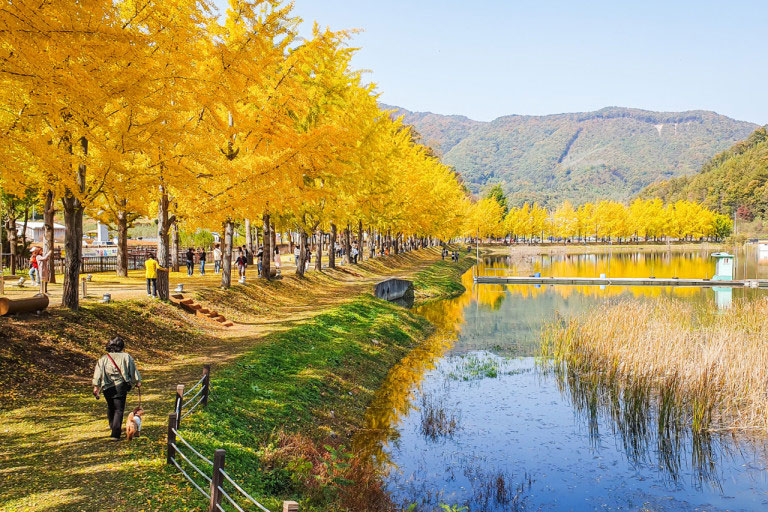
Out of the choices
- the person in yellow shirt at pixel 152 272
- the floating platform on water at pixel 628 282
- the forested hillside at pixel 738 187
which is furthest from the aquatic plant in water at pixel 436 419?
the forested hillside at pixel 738 187

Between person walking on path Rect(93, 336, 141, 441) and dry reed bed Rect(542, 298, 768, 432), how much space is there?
13431 millimetres

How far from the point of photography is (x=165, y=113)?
13547mm

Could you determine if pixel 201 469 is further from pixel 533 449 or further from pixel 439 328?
pixel 439 328

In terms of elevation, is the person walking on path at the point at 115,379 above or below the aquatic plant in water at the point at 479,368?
above

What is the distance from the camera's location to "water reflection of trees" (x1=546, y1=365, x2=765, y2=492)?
511 inches

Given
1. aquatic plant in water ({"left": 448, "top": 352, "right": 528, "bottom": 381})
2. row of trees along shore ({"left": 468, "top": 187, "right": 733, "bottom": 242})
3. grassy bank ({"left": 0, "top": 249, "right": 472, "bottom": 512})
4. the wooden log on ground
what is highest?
row of trees along shore ({"left": 468, "top": 187, "right": 733, "bottom": 242})

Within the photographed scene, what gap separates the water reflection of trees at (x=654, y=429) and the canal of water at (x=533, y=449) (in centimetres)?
4

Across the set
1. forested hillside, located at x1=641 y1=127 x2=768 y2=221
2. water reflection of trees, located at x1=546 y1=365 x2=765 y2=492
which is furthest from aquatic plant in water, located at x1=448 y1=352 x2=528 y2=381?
forested hillside, located at x1=641 y1=127 x2=768 y2=221

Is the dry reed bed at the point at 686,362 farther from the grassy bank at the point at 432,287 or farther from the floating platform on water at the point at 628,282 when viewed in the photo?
the floating platform on water at the point at 628,282

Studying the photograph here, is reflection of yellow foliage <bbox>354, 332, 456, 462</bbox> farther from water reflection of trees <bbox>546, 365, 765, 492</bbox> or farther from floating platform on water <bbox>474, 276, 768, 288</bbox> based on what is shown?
floating platform on water <bbox>474, 276, 768, 288</bbox>

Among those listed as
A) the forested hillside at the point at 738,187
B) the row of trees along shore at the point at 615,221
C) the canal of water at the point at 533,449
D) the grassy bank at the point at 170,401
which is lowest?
the canal of water at the point at 533,449

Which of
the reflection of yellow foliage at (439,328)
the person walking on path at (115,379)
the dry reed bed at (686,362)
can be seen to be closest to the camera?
the person walking on path at (115,379)

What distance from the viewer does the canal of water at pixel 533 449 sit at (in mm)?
11539

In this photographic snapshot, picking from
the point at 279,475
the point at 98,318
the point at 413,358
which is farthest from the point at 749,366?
the point at 98,318
